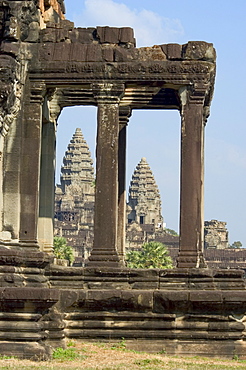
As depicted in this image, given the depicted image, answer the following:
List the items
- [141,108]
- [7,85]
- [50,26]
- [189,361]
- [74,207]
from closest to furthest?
[189,361], [7,85], [50,26], [141,108], [74,207]

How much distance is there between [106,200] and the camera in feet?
74.1

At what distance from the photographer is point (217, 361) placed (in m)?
20.6

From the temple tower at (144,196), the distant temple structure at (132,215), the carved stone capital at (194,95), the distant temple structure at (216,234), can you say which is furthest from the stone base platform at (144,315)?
the temple tower at (144,196)

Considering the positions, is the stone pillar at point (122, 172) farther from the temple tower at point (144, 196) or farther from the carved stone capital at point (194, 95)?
the temple tower at point (144, 196)

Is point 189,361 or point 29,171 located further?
point 29,171

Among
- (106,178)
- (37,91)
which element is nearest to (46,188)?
(106,178)

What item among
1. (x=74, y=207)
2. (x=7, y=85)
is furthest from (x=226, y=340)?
(x=74, y=207)

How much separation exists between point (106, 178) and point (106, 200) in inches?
18.6

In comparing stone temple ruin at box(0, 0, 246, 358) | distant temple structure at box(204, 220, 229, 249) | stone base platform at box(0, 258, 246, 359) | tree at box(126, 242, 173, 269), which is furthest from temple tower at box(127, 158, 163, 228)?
stone base platform at box(0, 258, 246, 359)

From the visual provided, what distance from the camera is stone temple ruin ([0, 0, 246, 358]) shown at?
21.3m

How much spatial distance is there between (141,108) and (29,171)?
4.47 metres

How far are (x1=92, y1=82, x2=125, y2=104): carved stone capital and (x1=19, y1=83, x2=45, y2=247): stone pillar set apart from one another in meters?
1.19

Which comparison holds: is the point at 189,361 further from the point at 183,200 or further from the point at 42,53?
the point at 42,53

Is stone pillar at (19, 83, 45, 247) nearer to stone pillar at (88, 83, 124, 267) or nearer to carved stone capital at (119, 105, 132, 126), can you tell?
stone pillar at (88, 83, 124, 267)
